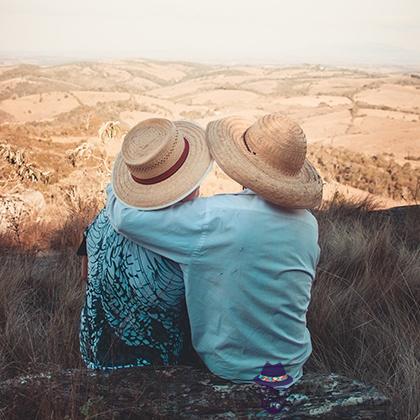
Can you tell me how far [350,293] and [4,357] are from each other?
1957 millimetres

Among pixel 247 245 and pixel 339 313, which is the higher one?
pixel 247 245

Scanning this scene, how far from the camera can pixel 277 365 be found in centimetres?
178

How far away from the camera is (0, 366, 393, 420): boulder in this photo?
167cm

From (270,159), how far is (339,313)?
1.38 meters

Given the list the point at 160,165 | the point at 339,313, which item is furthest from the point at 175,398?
the point at 339,313

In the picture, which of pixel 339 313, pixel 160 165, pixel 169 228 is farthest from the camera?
pixel 339 313

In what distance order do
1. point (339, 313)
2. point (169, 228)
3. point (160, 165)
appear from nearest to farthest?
point (169, 228), point (160, 165), point (339, 313)

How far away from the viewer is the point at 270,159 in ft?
5.50

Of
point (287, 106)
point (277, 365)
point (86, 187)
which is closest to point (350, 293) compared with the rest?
point (277, 365)

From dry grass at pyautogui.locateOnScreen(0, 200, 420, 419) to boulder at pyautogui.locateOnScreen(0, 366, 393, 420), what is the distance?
21 centimetres

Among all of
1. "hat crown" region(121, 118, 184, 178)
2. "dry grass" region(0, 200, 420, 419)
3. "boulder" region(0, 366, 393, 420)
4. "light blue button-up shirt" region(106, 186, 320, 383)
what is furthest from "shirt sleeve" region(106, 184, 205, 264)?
"dry grass" region(0, 200, 420, 419)

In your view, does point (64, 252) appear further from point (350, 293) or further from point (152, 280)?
point (152, 280)

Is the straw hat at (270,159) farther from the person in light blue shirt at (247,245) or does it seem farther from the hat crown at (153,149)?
the hat crown at (153,149)

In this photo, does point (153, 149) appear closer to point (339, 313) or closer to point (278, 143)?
point (278, 143)
